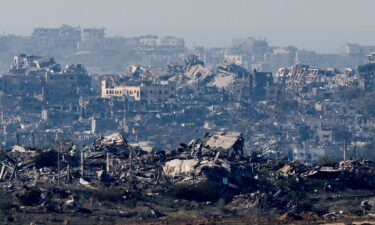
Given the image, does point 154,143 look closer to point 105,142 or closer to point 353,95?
point 353,95

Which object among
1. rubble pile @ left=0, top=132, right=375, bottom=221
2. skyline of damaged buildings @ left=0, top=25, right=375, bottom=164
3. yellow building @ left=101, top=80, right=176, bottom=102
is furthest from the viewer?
yellow building @ left=101, top=80, right=176, bottom=102

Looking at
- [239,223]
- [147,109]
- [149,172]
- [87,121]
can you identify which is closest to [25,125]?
[87,121]

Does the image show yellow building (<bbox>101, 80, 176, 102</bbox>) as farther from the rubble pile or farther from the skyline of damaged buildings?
the rubble pile

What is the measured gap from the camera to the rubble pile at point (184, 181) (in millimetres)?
38594

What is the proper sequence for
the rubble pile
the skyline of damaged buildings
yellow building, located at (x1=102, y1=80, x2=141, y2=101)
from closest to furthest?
1. the rubble pile
2. the skyline of damaged buildings
3. yellow building, located at (x1=102, y1=80, x2=141, y2=101)

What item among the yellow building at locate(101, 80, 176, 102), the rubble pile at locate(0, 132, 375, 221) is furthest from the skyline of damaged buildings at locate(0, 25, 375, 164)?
the rubble pile at locate(0, 132, 375, 221)

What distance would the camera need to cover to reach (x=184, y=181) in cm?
4131

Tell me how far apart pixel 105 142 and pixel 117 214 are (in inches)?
478

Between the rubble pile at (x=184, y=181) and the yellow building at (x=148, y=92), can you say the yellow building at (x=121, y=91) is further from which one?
the rubble pile at (x=184, y=181)

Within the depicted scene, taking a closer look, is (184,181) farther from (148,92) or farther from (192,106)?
(148,92)

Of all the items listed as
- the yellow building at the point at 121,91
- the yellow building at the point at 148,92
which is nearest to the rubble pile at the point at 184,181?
the yellow building at the point at 148,92

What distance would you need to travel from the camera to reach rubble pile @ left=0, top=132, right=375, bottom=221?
127 ft

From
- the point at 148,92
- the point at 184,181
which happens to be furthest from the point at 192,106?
the point at 184,181

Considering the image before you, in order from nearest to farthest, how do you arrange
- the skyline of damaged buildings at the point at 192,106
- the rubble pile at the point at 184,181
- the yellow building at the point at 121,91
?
1. the rubble pile at the point at 184,181
2. the skyline of damaged buildings at the point at 192,106
3. the yellow building at the point at 121,91
